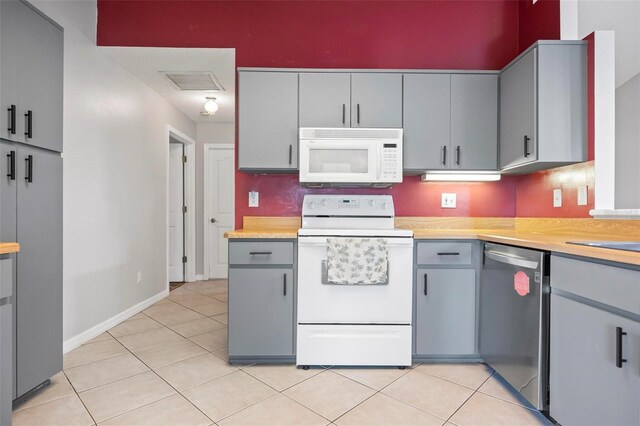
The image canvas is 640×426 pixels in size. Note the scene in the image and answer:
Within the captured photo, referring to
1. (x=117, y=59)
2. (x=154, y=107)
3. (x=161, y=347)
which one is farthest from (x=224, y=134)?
(x=161, y=347)

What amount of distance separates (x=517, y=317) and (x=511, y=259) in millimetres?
312

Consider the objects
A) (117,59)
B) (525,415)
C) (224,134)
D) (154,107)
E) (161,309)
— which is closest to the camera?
(525,415)

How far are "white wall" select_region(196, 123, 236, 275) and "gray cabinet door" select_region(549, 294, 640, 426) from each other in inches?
172

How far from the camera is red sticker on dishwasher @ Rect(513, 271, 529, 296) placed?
172cm

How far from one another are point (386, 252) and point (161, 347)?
1852 mm

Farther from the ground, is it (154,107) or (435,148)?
(154,107)

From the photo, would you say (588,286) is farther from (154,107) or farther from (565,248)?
(154,107)

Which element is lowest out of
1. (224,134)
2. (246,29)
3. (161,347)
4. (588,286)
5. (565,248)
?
(161,347)

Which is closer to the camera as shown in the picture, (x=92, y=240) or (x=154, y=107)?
(x=92, y=240)

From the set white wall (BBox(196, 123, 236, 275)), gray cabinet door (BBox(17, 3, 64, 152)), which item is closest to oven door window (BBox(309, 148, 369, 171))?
gray cabinet door (BBox(17, 3, 64, 152))

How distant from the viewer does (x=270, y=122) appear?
2480mm

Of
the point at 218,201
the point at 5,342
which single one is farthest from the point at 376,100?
the point at 218,201

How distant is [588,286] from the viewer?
1354 millimetres

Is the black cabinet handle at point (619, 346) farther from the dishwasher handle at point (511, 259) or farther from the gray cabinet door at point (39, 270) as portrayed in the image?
the gray cabinet door at point (39, 270)
